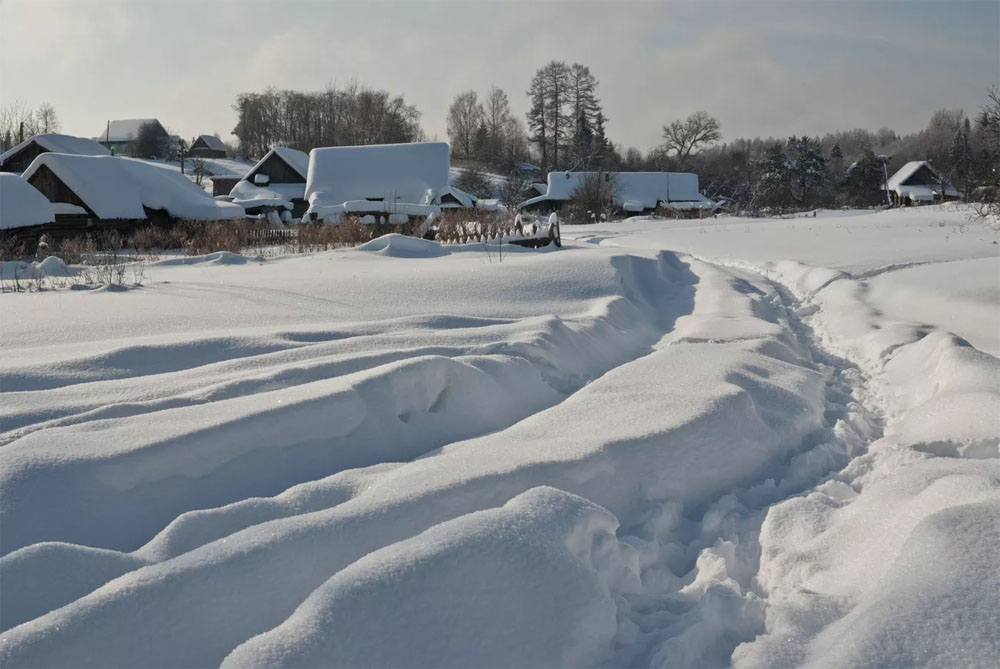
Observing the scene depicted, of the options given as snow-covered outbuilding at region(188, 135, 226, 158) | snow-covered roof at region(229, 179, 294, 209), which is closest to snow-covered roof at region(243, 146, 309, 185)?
snow-covered roof at region(229, 179, 294, 209)

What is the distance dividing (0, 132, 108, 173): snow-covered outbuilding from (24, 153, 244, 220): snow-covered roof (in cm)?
801

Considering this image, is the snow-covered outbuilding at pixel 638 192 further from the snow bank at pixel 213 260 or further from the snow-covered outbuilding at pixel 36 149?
the snow bank at pixel 213 260

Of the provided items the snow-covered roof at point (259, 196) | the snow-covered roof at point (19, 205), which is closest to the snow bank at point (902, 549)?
the snow-covered roof at point (19, 205)

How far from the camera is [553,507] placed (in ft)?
8.59

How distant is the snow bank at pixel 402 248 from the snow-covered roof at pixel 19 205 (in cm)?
1047

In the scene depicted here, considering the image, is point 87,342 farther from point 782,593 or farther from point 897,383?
point 897,383

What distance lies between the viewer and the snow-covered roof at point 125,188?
23031 mm

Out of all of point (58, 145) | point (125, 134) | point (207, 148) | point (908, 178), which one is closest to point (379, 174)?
point (58, 145)

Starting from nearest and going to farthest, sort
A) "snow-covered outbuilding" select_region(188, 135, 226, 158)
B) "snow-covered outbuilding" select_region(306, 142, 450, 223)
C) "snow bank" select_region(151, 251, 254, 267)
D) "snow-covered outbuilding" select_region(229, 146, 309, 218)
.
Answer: "snow bank" select_region(151, 251, 254, 267) → "snow-covered outbuilding" select_region(306, 142, 450, 223) → "snow-covered outbuilding" select_region(229, 146, 309, 218) → "snow-covered outbuilding" select_region(188, 135, 226, 158)

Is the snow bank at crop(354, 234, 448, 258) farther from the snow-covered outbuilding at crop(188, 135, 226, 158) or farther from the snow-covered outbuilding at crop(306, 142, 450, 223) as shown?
the snow-covered outbuilding at crop(188, 135, 226, 158)

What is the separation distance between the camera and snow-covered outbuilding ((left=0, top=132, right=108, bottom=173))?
32.8m

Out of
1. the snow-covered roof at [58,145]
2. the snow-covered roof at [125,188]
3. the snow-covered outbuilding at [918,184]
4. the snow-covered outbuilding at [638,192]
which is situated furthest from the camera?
the snow-covered outbuilding at [638,192]

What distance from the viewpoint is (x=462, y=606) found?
2.17m

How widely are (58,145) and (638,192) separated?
36467 mm
